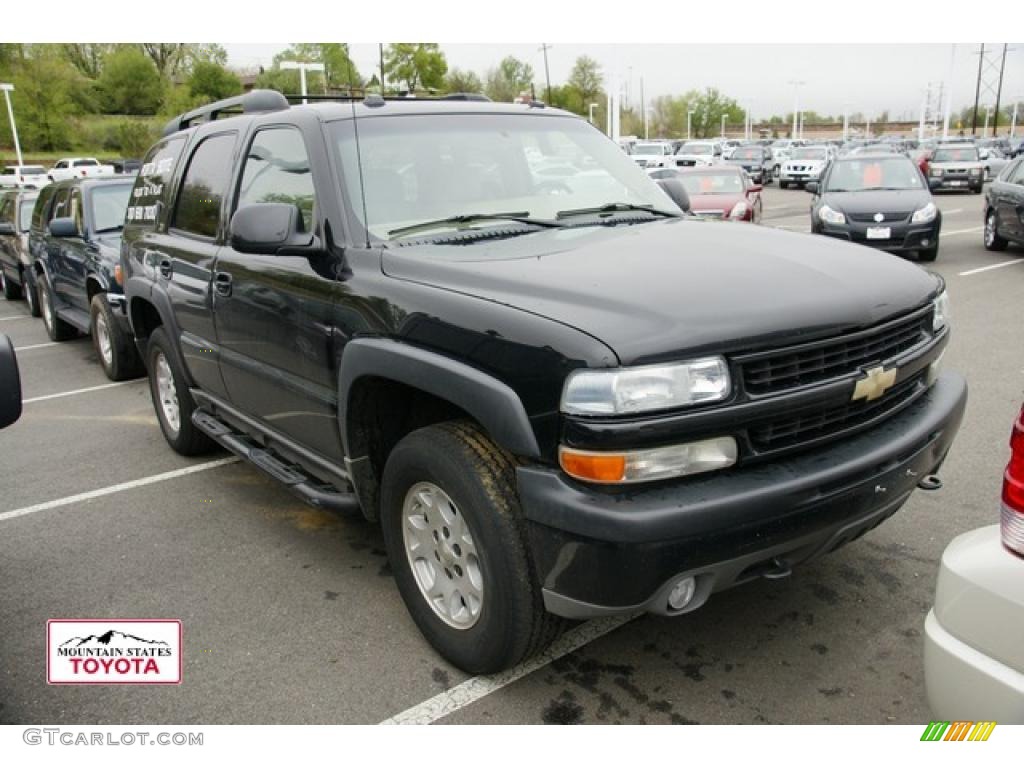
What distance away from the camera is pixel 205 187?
14.9ft

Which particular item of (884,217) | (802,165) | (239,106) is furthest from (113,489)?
(802,165)

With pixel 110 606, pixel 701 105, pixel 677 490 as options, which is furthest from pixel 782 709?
pixel 701 105

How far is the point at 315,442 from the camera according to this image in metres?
3.69

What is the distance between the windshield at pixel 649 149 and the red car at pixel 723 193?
80.0ft

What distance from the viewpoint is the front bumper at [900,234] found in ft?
39.4

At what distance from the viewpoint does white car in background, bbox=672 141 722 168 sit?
3397 cm

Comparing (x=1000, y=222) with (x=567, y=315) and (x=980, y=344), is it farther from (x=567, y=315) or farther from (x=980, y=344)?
(x=567, y=315)

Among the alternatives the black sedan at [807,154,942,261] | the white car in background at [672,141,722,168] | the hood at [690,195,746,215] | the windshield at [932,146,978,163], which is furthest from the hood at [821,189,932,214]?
the windshield at [932,146,978,163]

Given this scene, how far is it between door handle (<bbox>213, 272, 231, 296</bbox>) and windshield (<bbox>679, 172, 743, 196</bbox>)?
11.0m

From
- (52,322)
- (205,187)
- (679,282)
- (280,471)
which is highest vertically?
(205,187)

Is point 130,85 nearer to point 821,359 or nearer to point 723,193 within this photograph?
point 723,193

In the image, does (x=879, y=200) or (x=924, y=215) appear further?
(x=879, y=200)

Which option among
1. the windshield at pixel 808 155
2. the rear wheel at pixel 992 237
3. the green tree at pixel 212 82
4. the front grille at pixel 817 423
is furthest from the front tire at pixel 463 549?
the green tree at pixel 212 82

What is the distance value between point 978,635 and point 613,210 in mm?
2433
